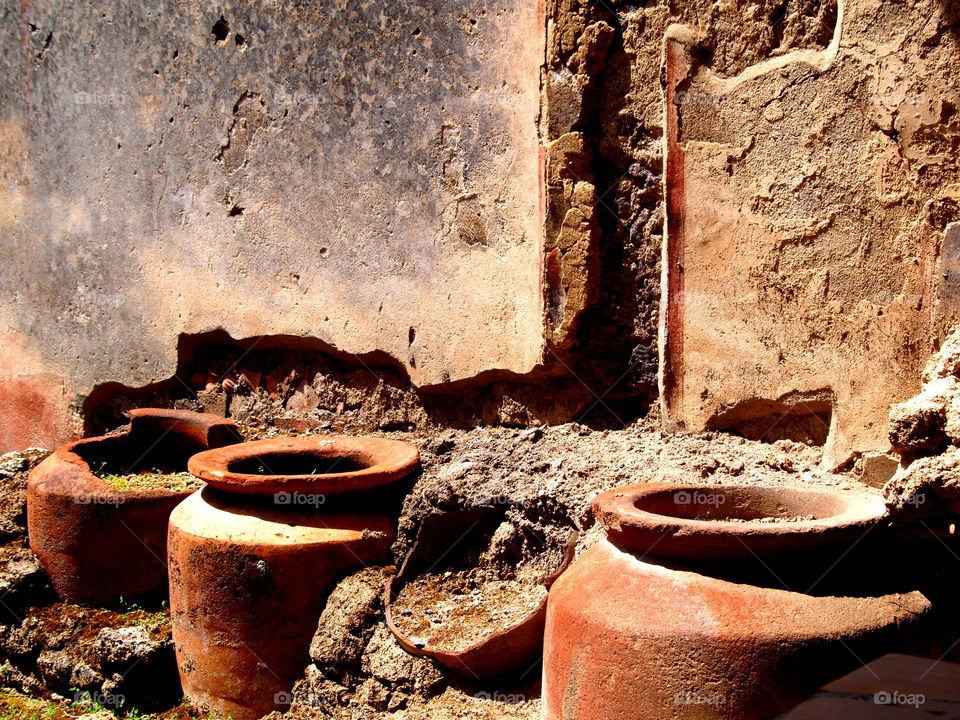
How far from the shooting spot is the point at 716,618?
1.76 m

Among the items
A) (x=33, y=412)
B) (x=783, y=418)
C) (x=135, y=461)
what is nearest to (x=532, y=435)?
(x=783, y=418)

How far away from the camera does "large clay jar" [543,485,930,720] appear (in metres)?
1.72

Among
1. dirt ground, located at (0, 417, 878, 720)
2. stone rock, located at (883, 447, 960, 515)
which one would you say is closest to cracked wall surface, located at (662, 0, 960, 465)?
dirt ground, located at (0, 417, 878, 720)

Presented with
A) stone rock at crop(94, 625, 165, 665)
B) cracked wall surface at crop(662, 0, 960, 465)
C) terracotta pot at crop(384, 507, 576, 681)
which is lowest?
stone rock at crop(94, 625, 165, 665)

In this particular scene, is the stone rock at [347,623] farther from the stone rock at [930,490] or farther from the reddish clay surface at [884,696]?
the stone rock at [930,490]

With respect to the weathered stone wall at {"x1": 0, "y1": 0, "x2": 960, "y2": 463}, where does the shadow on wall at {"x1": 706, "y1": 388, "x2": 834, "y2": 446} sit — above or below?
below

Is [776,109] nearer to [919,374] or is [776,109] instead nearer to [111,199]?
[919,374]

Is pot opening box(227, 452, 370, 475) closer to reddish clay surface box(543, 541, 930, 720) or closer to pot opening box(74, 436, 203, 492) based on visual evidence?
pot opening box(74, 436, 203, 492)

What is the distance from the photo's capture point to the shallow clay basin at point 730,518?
1809mm

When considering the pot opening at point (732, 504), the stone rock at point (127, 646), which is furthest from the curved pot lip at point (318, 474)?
the pot opening at point (732, 504)

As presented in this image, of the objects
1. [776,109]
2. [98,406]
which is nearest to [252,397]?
[98,406]

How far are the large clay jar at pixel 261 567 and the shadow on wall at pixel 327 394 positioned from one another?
53 centimetres

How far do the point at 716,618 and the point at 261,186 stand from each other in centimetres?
288

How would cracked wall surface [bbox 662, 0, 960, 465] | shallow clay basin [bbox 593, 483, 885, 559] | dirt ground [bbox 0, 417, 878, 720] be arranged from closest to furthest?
shallow clay basin [bbox 593, 483, 885, 559] < cracked wall surface [bbox 662, 0, 960, 465] < dirt ground [bbox 0, 417, 878, 720]
